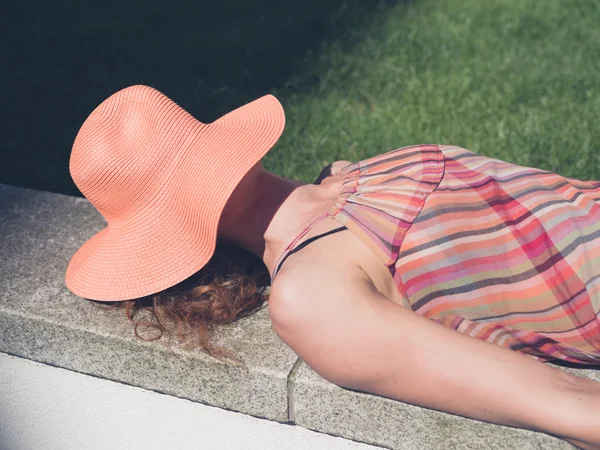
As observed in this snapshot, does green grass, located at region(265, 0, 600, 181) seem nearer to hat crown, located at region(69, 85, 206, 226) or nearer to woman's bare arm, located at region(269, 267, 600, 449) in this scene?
hat crown, located at region(69, 85, 206, 226)

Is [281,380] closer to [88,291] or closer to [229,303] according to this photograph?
[229,303]

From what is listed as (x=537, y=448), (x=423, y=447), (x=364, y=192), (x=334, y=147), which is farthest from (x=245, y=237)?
(x=334, y=147)

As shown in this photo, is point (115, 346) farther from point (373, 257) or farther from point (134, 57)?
point (134, 57)

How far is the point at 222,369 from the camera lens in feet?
7.19

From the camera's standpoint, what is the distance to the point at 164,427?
95.3 inches

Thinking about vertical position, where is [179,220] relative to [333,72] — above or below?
above

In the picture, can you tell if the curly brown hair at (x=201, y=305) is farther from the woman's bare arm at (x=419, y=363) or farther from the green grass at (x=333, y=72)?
the green grass at (x=333, y=72)

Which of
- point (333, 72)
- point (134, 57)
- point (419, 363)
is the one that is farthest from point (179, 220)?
point (134, 57)

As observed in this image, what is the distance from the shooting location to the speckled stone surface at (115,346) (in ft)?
7.20

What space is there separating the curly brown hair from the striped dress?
0.28 meters

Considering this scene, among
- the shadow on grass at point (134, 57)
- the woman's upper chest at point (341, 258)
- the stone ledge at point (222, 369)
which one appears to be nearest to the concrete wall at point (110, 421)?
the stone ledge at point (222, 369)

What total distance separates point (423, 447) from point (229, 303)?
723mm

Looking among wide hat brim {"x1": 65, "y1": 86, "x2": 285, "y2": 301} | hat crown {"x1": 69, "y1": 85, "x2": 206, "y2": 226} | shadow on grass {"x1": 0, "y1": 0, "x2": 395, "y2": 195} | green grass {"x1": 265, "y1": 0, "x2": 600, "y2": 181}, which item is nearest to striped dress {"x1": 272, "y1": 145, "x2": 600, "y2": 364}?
wide hat brim {"x1": 65, "y1": 86, "x2": 285, "y2": 301}

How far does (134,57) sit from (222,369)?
337cm
